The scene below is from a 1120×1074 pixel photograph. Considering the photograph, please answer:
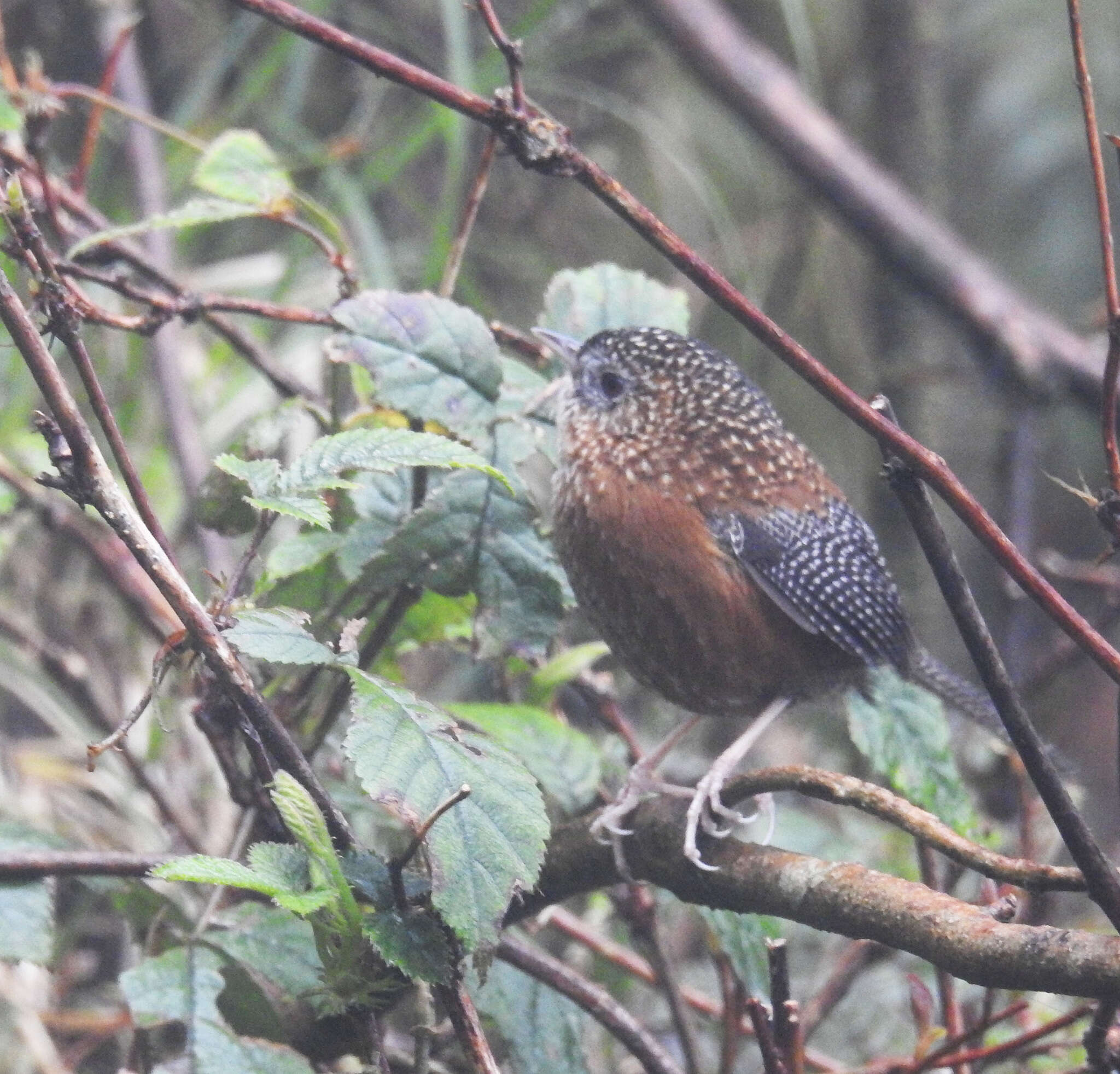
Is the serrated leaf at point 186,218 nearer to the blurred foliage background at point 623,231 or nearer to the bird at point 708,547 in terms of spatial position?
the bird at point 708,547

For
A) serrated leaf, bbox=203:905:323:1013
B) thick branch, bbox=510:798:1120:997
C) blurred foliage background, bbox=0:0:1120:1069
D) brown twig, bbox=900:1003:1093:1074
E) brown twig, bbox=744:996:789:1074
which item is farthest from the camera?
blurred foliage background, bbox=0:0:1120:1069

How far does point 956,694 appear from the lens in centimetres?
246

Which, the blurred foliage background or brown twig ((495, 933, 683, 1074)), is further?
the blurred foliage background

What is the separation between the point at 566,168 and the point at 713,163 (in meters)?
3.58

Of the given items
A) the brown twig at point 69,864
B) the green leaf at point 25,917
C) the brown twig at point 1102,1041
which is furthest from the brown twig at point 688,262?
the green leaf at point 25,917

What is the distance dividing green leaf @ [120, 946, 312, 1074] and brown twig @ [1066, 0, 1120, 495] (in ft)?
3.49

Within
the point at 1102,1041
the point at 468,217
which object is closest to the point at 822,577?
the point at 468,217

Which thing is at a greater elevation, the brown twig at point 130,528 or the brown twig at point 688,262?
the brown twig at point 688,262

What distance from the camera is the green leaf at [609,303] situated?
2.19m

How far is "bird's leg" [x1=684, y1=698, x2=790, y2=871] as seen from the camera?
1627mm

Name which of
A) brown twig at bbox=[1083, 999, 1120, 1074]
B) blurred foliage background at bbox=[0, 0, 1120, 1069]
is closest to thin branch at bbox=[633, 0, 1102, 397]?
blurred foliage background at bbox=[0, 0, 1120, 1069]

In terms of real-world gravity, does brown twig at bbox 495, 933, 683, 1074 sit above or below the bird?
below

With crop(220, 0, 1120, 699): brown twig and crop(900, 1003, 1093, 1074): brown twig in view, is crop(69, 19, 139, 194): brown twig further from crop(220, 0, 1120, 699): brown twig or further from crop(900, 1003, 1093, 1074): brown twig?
crop(900, 1003, 1093, 1074): brown twig

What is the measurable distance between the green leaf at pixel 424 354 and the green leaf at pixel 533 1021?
29.0 inches
